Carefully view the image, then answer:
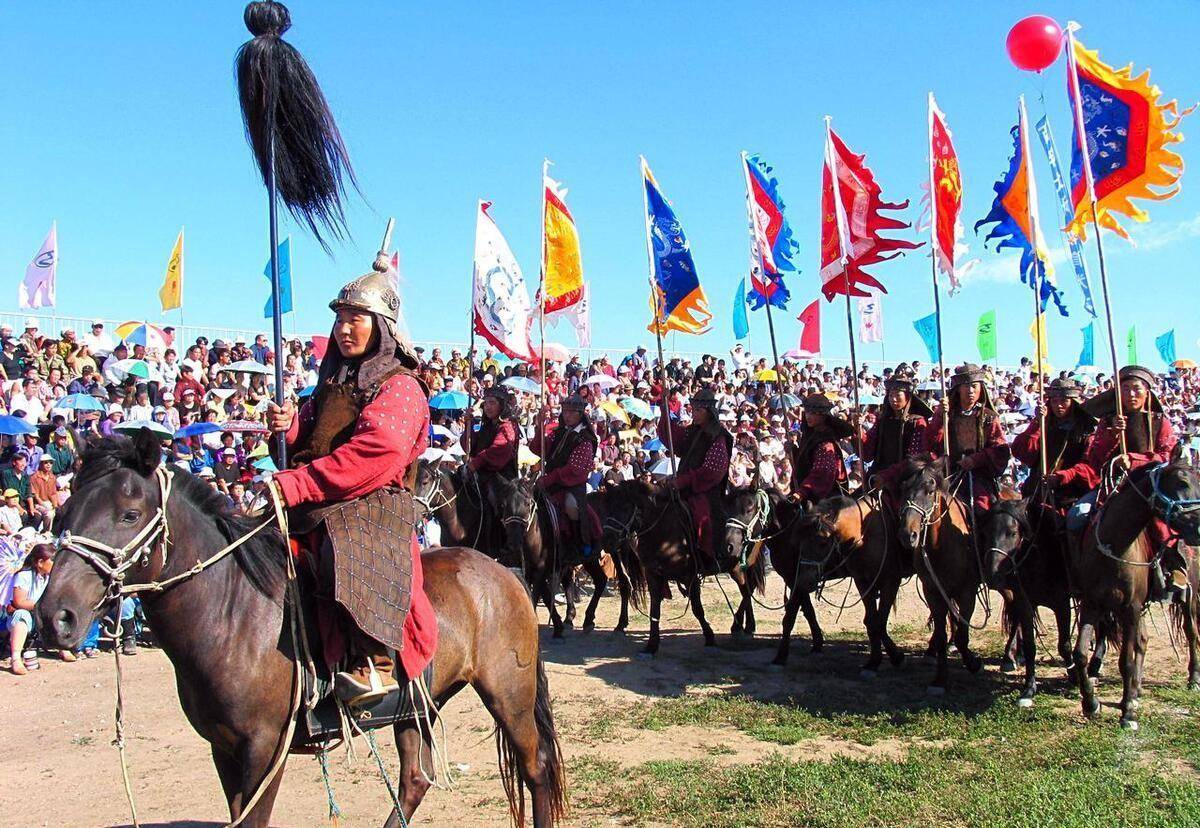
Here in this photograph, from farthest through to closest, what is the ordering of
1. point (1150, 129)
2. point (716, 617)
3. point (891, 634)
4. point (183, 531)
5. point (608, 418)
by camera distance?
point (608, 418), point (716, 617), point (891, 634), point (1150, 129), point (183, 531)

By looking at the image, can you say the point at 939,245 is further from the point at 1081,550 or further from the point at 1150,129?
the point at 1081,550

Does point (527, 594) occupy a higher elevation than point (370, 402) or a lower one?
lower

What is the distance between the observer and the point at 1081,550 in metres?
8.40

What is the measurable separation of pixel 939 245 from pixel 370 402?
930cm

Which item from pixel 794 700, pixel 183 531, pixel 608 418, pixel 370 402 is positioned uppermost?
pixel 608 418

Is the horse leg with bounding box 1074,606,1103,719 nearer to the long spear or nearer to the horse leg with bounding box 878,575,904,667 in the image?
the horse leg with bounding box 878,575,904,667

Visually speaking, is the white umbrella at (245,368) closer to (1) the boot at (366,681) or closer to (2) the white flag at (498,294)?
(2) the white flag at (498,294)

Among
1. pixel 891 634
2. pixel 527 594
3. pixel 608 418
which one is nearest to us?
pixel 527 594

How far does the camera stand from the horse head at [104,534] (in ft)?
11.3

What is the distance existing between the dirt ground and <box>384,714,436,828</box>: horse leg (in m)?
0.67

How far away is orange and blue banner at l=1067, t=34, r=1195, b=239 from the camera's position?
9250 mm

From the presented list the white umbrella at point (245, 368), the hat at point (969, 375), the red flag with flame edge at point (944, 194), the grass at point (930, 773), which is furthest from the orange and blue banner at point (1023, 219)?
the white umbrella at point (245, 368)

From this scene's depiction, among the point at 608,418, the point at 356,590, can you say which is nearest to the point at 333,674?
the point at 356,590

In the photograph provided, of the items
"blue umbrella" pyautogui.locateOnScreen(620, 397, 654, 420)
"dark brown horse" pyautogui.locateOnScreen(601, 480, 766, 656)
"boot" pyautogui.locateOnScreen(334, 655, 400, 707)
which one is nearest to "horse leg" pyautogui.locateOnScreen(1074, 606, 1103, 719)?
"dark brown horse" pyautogui.locateOnScreen(601, 480, 766, 656)
